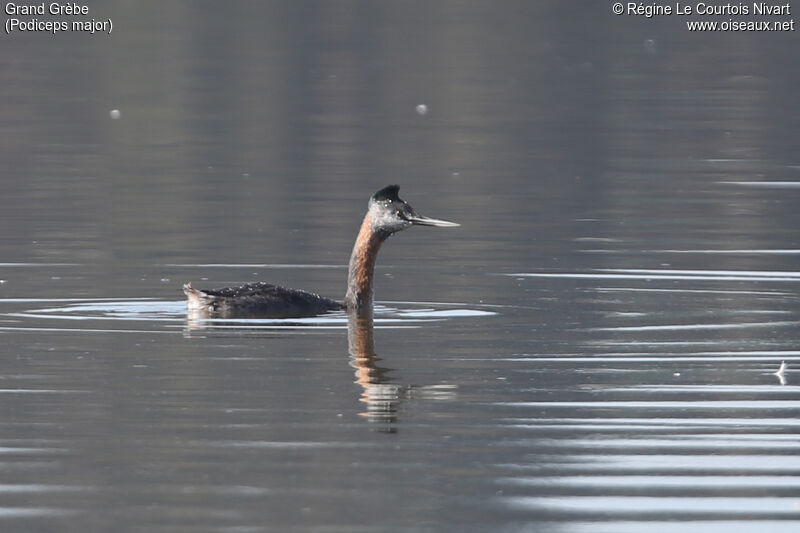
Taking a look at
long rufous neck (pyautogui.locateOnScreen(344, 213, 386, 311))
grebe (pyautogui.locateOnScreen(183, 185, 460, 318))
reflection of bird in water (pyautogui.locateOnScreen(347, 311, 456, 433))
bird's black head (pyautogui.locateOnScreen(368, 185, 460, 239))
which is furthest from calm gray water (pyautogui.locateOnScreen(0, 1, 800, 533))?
bird's black head (pyautogui.locateOnScreen(368, 185, 460, 239))

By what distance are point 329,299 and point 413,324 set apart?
4.35 ft

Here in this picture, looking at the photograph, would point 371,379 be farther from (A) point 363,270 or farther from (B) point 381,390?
(A) point 363,270

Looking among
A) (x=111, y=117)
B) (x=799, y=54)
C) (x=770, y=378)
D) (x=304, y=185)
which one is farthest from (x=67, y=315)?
(x=799, y=54)

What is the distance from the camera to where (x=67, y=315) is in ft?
51.3

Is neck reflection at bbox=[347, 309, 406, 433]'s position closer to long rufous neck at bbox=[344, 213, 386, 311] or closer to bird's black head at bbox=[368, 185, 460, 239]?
long rufous neck at bbox=[344, 213, 386, 311]

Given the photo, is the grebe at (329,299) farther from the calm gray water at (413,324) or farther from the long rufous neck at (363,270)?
the calm gray water at (413,324)

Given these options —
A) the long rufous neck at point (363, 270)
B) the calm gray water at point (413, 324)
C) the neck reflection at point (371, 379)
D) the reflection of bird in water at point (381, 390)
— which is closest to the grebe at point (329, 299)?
the long rufous neck at point (363, 270)

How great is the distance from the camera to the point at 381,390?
1258 cm

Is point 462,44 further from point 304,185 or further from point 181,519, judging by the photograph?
point 181,519

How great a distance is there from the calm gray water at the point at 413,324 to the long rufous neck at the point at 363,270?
1.52ft

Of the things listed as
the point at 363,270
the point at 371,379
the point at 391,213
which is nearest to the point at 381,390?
the point at 371,379

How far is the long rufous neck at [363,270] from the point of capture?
54.2ft

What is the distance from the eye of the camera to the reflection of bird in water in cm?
1177

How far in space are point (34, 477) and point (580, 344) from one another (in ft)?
17.4
